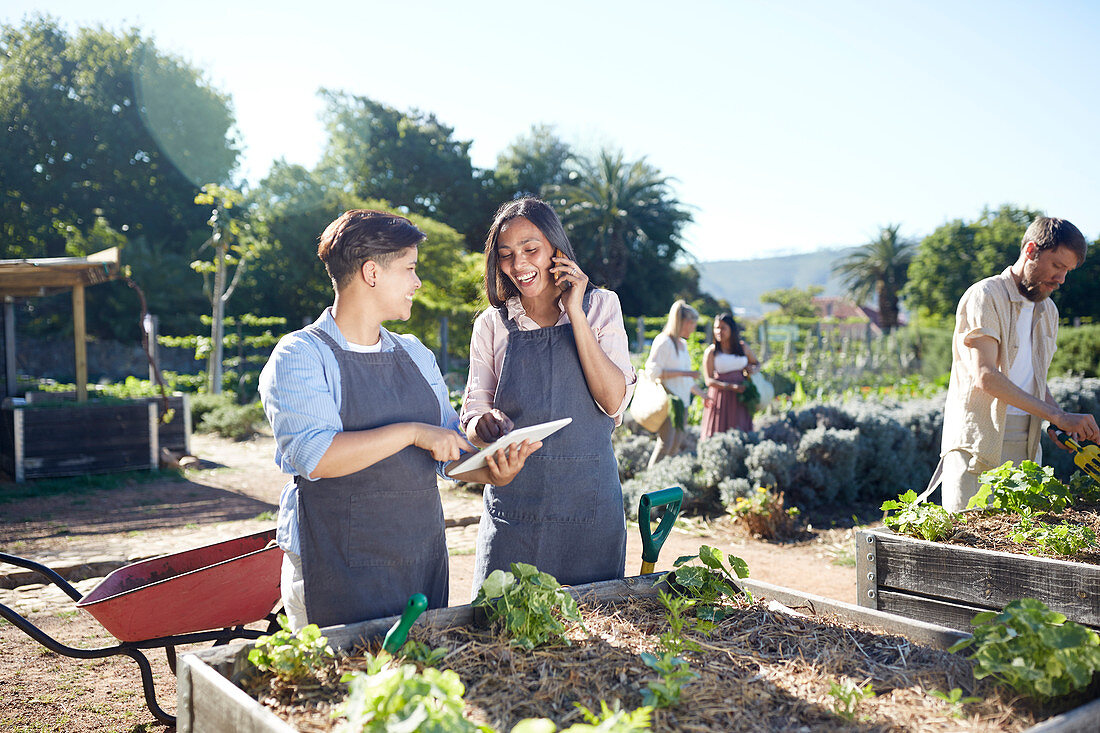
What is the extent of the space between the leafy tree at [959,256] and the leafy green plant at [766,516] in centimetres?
3285

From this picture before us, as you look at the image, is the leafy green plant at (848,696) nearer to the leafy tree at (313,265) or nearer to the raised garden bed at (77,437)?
the raised garden bed at (77,437)

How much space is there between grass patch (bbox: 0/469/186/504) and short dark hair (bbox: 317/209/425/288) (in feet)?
25.0

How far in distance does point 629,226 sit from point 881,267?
67.6ft

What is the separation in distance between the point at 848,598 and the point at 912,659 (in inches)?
125

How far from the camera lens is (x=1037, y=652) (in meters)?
1.44

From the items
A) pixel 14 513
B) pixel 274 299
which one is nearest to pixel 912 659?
pixel 14 513

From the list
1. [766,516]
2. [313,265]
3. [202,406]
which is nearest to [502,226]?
[766,516]

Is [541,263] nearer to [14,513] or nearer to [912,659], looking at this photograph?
[912,659]

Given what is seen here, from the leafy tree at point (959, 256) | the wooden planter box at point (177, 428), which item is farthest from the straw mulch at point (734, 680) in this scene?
the leafy tree at point (959, 256)

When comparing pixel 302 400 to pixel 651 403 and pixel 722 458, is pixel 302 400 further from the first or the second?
pixel 722 458

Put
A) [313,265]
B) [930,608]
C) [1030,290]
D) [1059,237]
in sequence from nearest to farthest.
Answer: [930,608] → [1059,237] → [1030,290] → [313,265]

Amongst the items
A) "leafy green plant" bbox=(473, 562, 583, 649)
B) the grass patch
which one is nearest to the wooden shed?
the grass patch

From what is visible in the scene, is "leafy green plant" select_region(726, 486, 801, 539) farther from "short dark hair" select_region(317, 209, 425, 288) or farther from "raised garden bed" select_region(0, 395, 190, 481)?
"raised garden bed" select_region(0, 395, 190, 481)

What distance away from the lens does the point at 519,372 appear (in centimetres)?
233
